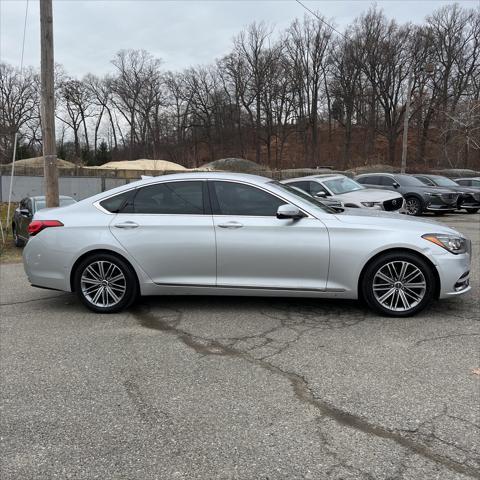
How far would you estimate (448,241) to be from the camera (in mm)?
5324

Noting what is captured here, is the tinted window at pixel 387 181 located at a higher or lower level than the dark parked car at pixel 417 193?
higher

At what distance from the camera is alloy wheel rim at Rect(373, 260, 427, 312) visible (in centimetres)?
529

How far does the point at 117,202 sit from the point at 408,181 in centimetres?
1541

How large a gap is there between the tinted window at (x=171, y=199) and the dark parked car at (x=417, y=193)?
13461mm

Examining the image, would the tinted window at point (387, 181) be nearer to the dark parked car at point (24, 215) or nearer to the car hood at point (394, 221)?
the dark parked car at point (24, 215)

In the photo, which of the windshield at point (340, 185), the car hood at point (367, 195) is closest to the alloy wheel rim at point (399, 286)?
the car hood at point (367, 195)

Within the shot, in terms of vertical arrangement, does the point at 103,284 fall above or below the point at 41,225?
below

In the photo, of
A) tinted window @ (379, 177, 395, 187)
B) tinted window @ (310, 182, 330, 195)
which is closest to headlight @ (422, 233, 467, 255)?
tinted window @ (310, 182, 330, 195)

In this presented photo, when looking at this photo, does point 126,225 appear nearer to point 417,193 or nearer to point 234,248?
point 234,248

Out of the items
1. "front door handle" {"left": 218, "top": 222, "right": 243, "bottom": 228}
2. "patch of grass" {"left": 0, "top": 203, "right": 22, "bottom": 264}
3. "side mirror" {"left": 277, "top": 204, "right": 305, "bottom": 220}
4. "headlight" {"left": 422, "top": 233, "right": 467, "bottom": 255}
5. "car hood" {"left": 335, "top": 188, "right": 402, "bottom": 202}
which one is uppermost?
"car hood" {"left": 335, "top": 188, "right": 402, "bottom": 202}

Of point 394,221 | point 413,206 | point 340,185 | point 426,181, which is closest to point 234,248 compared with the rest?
point 394,221

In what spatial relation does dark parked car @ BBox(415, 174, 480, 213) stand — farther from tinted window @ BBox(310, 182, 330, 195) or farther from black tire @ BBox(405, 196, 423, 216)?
tinted window @ BBox(310, 182, 330, 195)

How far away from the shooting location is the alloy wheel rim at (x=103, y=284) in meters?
5.74

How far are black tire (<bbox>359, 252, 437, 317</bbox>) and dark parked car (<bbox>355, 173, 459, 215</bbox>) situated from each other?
13186 mm
